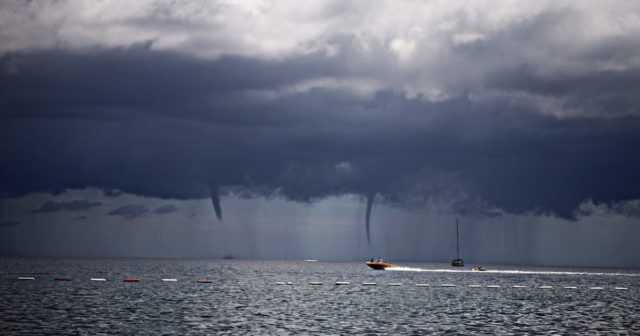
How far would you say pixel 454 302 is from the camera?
483 ft

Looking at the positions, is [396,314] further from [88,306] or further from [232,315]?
[88,306]

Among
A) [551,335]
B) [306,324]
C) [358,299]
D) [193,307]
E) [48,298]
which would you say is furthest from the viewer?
[358,299]

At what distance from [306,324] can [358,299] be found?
5524 cm

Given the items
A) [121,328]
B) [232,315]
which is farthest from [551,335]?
[121,328]

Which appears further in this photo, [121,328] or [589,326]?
[589,326]

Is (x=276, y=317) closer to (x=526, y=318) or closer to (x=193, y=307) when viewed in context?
(x=193, y=307)

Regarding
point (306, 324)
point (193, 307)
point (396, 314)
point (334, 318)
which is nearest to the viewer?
point (306, 324)

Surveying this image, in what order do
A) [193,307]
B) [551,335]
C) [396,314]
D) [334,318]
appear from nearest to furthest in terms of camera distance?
[551,335] → [334,318] → [396,314] → [193,307]

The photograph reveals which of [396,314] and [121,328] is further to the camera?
[396,314]

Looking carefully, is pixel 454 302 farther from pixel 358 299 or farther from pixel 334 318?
pixel 334 318

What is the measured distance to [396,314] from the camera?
11569 cm

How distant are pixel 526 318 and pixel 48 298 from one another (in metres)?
89.4

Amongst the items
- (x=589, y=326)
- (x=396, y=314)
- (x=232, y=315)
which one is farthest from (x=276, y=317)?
(x=589, y=326)

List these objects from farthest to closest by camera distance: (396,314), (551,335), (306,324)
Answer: (396,314) → (306,324) → (551,335)
